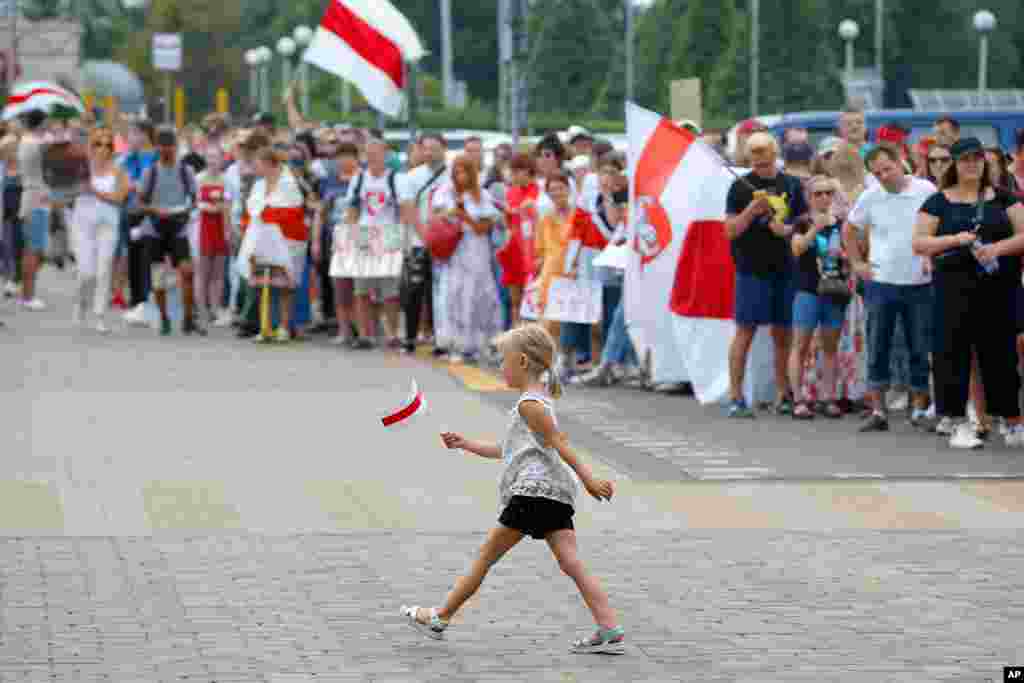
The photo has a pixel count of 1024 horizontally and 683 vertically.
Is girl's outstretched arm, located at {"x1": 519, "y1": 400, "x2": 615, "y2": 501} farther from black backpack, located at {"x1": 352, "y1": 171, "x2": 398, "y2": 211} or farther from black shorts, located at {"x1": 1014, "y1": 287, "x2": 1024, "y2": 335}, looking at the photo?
black backpack, located at {"x1": 352, "y1": 171, "x2": 398, "y2": 211}

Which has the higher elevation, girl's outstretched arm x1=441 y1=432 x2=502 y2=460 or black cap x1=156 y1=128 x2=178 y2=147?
black cap x1=156 y1=128 x2=178 y2=147

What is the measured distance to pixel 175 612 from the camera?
27.3 feet

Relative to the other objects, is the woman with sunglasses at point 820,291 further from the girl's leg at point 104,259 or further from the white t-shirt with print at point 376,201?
the girl's leg at point 104,259

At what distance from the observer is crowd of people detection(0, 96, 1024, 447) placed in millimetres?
13680

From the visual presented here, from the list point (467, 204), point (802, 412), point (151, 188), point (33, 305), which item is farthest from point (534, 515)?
point (33, 305)

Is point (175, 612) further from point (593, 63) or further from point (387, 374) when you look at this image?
point (593, 63)

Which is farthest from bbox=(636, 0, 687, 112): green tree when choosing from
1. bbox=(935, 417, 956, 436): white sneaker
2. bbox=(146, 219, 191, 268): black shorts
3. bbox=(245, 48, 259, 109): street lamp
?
bbox=(935, 417, 956, 436): white sneaker

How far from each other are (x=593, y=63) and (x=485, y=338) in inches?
2548

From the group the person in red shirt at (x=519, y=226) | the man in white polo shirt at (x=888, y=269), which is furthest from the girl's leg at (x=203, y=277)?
the man in white polo shirt at (x=888, y=269)

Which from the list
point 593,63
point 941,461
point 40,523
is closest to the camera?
point 40,523

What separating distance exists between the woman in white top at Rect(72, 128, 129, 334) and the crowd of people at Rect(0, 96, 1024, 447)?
22 millimetres

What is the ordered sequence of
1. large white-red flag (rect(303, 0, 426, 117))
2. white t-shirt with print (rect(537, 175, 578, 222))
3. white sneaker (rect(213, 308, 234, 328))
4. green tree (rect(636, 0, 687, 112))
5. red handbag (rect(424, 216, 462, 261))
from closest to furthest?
white t-shirt with print (rect(537, 175, 578, 222)) < red handbag (rect(424, 216, 462, 261)) < large white-red flag (rect(303, 0, 426, 117)) < white sneaker (rect(213, 308, 234, 328)) < green tree (rect(636, 0, 687, 112))

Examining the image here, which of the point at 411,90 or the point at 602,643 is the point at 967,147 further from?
the point at 411,90

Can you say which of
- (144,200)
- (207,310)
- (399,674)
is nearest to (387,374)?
(144,200)
